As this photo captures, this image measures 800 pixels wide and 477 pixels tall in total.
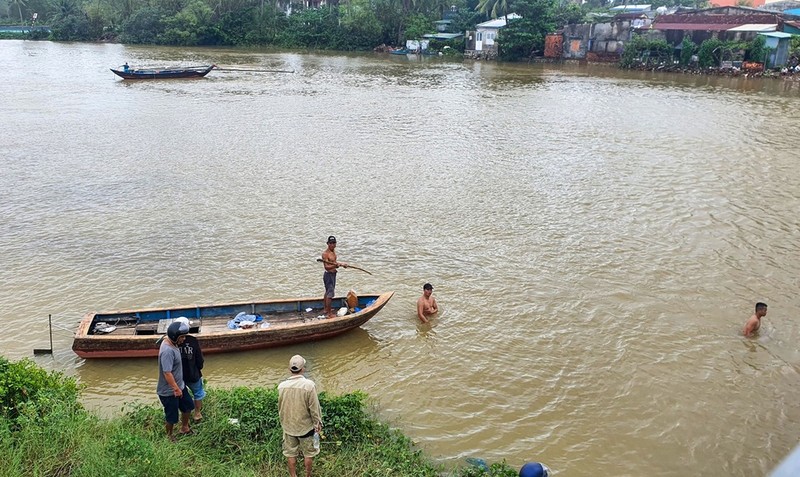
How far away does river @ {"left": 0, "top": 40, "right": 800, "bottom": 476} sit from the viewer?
967 cm

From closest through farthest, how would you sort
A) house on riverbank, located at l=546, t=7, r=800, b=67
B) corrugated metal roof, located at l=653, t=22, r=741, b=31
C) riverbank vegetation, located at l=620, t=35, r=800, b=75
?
riverbank vegetation, located at l=620, t=35, r=800, b=75, house on riverbank, located at l=546, t=7, r=800, b=67, corrugated metal roof, located at l=653, t=22, r=741, b=31

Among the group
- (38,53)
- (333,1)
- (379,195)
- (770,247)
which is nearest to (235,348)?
(379,195)

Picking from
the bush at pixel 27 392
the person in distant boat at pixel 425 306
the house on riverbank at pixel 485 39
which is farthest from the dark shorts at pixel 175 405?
the house on riverbank at pixel 485 39

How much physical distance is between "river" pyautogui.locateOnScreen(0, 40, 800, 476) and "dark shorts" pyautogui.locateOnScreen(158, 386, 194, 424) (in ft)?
7.78

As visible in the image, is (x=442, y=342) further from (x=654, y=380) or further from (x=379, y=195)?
(x=379, y=195)

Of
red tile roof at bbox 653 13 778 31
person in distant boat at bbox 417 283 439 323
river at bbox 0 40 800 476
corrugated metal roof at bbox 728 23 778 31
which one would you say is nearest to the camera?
river at bbox 0 40 800 476

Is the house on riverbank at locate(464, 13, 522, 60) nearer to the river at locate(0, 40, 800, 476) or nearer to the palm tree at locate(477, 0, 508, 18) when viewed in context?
the palm tree at locate(477, 0, 508, 18)

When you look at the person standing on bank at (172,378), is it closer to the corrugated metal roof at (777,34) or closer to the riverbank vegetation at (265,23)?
the corrugated metal roof at (777,34)

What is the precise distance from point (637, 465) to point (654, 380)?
233 centimetres

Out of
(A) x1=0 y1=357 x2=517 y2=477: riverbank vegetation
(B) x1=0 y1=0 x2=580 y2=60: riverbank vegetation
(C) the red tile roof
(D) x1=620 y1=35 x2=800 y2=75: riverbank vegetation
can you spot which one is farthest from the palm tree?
(A) x1=0 y1=357 x2=517 y2=477: riverbank vegetation

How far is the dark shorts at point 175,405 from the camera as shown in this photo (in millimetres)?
7520

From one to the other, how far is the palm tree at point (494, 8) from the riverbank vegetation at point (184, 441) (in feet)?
204

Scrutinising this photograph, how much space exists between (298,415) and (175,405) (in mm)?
1874

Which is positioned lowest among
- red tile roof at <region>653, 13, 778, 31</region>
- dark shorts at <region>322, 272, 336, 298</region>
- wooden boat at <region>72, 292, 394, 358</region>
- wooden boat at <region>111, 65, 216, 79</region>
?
wooden boat at <region>72, 292, 394, 358</region>
